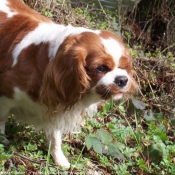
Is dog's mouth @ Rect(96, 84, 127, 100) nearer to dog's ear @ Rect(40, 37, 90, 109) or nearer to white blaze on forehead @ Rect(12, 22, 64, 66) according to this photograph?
dog's ear @ Rect(40, 37, 90, 109)

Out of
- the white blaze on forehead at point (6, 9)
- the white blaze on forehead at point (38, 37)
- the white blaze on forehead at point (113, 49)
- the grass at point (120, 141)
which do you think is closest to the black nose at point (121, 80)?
the white blaze on forehead at point (113, 49)

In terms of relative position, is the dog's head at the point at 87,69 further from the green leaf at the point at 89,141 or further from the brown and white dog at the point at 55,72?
the green leaf at the point at 89,141

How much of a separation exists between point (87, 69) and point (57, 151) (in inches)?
Answer: 41.1

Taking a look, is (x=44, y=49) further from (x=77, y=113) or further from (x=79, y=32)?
(x=77, y=113)

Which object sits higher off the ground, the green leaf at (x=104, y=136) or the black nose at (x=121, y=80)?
→ the black nose at (x=121, y=80)

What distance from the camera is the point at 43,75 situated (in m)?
3.15

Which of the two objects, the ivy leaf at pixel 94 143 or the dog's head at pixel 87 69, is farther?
the ivy leaf at pixel 94 143

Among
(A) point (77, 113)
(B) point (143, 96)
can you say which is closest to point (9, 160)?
(A) point (77, 113)

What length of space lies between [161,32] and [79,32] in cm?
353

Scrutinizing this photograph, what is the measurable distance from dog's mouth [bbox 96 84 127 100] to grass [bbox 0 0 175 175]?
0.26 meters

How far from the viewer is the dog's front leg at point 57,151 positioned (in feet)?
12.3

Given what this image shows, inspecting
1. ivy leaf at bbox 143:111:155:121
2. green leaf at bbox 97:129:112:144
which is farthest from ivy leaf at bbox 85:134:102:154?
ivy leaf at bbox 143:111:155:121

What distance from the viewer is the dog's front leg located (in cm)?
373

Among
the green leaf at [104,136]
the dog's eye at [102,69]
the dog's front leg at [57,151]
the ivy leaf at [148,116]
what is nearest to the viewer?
the dog's eye at [102,69]
